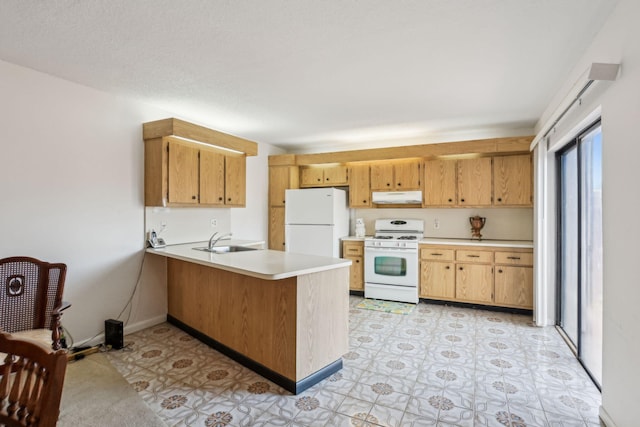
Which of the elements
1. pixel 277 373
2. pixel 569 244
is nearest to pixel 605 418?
pixel 569 244

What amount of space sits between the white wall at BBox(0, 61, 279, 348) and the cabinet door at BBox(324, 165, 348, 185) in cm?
259

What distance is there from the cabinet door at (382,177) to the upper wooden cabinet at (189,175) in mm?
2087

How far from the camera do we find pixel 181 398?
7.40 ft

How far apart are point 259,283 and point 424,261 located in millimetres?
2836

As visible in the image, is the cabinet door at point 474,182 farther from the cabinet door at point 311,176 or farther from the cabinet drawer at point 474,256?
the cabinet door at point 311,176

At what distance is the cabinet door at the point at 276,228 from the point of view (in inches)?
215

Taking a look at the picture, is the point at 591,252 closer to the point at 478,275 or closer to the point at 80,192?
the point at 478,275

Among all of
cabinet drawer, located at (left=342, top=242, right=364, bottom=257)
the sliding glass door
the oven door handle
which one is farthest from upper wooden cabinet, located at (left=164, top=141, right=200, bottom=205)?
the sliding glass door

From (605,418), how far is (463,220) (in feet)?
10.5

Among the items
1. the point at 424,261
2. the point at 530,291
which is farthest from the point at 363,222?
the point at 530,291

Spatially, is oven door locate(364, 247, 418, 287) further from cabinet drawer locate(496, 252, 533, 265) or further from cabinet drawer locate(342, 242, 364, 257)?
cabinet drawer locate(496, 252, 533, 265)

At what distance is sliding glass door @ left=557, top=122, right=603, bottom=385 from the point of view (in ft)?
8.34

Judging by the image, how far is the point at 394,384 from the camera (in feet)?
7.99

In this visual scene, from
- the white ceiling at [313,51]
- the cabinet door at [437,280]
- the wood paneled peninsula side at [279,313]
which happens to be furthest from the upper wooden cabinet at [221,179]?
the cabinet door at [437,280]
